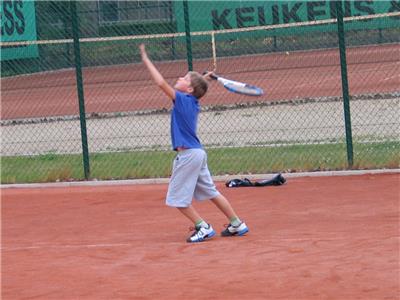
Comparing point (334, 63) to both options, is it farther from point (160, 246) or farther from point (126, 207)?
point (160, 246)

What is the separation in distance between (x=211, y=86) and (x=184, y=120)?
18304mm

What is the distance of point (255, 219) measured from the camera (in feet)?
32.8

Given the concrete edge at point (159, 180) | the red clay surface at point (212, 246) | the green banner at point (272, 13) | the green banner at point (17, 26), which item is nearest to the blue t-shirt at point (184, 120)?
the red clay surface at point (212, 246)

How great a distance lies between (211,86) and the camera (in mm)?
27078

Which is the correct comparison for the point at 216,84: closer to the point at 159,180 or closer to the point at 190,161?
the point at 159,180

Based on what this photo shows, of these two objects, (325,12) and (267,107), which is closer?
(267,107)

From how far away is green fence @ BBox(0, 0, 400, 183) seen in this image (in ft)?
45.3

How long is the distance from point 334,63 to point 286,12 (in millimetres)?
2058

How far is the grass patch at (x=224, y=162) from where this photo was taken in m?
13.0

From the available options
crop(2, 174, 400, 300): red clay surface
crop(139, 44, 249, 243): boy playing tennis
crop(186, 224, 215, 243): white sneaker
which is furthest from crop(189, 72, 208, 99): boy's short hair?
crop(2, 174, 400, 300): red clay surface

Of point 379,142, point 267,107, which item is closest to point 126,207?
point 379,142

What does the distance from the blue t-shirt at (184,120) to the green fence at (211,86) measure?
409 centimetres

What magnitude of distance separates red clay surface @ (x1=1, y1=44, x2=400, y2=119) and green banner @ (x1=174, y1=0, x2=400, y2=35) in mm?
1015

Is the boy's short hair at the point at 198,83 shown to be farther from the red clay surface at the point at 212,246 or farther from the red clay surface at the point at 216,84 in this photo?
the red clay surface at the point at 216,84
